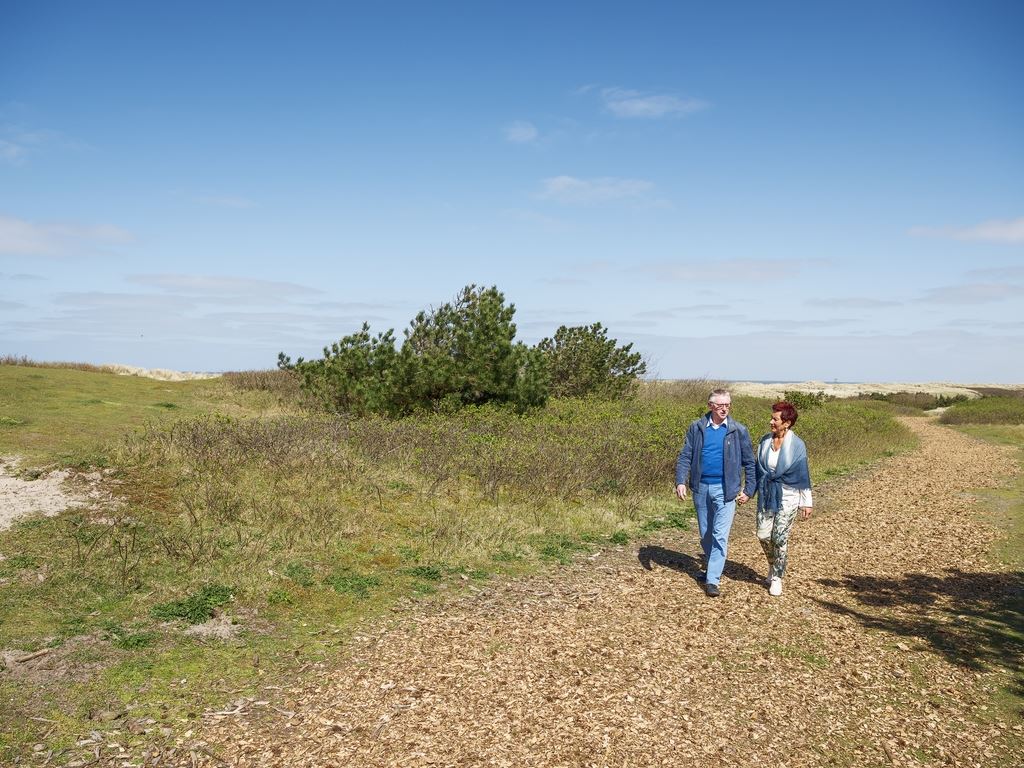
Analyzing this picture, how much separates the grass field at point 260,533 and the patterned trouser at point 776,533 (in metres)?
2.76

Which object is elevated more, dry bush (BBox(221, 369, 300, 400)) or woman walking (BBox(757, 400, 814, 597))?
dry bush (BBox(221, 369, 300, 400))

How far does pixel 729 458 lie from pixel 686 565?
2.14 m

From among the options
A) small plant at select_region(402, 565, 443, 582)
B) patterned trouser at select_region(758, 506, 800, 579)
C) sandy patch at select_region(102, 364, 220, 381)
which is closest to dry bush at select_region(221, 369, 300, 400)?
sandy patch at select_region(102, 364, 220, 381)

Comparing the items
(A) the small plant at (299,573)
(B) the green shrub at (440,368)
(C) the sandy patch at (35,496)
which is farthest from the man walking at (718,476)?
(B) the green shrub at (440,368)

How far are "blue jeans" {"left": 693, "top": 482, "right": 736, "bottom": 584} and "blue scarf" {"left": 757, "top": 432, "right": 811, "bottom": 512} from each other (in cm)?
39

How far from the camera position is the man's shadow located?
8539 millimetres

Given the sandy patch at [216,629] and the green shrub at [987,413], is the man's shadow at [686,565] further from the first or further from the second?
the green shrub at [987,413]

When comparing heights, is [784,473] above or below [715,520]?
above

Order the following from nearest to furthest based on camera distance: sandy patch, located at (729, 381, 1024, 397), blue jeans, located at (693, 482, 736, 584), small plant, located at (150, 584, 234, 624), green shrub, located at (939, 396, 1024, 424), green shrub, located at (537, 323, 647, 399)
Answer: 1. small plant, located at (150, 584, 234, 624)
2. blue jeans, located at (693, 482, 736, 584)
3. green shrub, located at (537, 323, 647, 399)
4. green shrub, located at (939, 396, 1024, 424)
5. sandy patch, located at (729, 381, 1024, 397)

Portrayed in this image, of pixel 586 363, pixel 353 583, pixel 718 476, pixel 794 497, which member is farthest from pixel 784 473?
pixel 586 363

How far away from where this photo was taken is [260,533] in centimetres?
895

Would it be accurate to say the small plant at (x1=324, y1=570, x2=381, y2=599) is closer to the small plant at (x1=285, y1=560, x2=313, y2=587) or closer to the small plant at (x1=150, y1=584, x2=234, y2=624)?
the small plant at (x1=285, y1=560, x2=313, y2=587)

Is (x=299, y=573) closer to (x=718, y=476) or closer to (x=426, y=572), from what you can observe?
(x=426, y=572)

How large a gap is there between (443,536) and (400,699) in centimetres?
433
